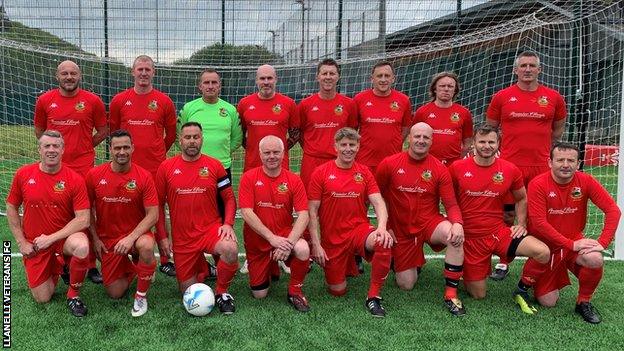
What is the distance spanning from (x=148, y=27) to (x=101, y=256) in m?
4.74

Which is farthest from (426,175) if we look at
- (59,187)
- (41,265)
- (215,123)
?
(41,265)

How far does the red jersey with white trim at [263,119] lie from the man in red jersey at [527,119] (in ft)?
5.87

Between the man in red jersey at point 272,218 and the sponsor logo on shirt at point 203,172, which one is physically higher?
the sponsor logo on shirt at point 203,172

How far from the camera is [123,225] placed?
11.8 ft

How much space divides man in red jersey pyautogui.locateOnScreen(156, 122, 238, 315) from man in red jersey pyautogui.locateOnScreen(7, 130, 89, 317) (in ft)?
Answer: 1.87

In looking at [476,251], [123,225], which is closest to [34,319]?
[123,225]

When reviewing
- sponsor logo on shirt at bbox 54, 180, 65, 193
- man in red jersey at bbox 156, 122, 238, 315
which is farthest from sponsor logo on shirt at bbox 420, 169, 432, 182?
sponsor logo on shirt at bbox 54, 180, 65, 193

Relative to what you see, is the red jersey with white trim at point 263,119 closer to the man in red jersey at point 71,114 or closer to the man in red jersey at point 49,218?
the man in red jersey at point 71,114

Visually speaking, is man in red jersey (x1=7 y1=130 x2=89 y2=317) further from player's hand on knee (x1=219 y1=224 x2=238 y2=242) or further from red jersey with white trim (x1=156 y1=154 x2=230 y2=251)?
player's hand on knee (x1=219 y1=224 x2=238 y2=242)

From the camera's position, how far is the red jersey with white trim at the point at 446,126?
14.4ft

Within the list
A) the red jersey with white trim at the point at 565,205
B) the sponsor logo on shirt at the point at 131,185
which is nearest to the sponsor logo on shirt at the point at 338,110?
the red jersey with white trim at the point at 565,205

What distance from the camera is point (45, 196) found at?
3404mm

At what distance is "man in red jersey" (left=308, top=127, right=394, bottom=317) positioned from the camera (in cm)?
365

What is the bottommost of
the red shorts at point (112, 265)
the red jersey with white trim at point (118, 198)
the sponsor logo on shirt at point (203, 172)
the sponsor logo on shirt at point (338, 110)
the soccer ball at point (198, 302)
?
the soccer ball at point (198, 302)
